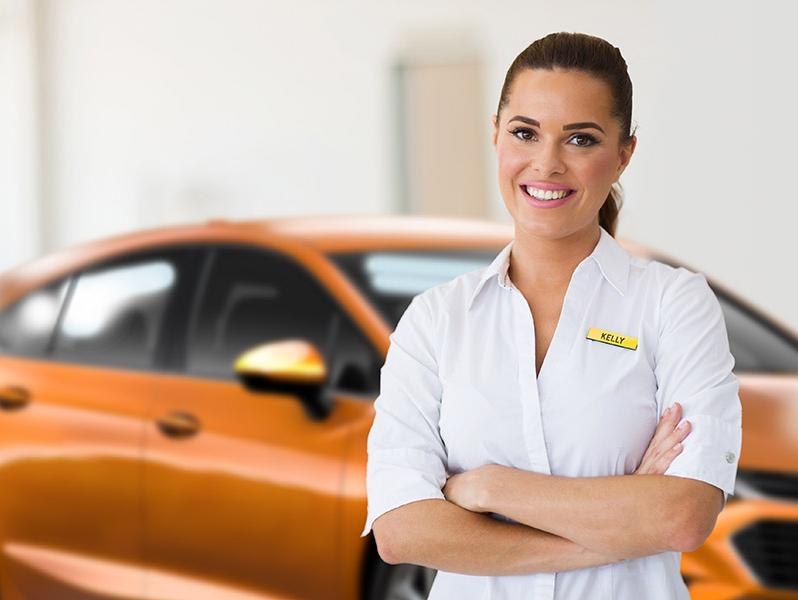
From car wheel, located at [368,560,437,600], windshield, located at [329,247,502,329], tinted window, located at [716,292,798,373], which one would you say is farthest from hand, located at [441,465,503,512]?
tinted window, located at [716,292,798,373]

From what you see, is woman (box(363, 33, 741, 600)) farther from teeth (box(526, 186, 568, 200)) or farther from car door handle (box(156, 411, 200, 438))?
car door handle (box(156, 411, 200, 438))

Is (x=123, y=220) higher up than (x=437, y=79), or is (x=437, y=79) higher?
(x=437, y=79)

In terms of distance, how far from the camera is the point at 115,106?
864 centimetres

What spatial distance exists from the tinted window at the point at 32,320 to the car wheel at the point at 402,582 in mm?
1230

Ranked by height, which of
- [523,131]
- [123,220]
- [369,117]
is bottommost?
[123,220]

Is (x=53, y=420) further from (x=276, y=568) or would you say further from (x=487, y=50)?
(x=487, y=50)

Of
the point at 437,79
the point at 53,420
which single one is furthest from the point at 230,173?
the point at 53,420

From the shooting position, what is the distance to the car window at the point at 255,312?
116 inches

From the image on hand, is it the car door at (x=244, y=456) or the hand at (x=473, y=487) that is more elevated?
the hand at (x=473, y=487)

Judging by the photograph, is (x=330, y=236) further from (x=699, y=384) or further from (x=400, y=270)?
(x=699, y=384)

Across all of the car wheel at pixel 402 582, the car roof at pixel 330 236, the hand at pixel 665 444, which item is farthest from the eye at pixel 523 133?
the car roof at pixel 330 236

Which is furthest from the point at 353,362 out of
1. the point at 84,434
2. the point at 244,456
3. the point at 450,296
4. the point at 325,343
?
the point at 450,296

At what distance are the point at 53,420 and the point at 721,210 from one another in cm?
380

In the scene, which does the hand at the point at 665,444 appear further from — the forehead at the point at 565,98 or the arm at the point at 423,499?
the forehead at the point at 565,98
